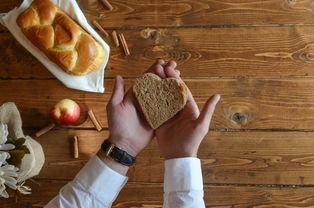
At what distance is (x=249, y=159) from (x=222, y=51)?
1.28 ft

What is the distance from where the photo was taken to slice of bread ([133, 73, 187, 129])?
35.2 inches

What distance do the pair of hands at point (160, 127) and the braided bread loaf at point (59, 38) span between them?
9.2 inches

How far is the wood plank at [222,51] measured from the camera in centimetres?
108

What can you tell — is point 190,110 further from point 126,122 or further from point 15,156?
point 15,156

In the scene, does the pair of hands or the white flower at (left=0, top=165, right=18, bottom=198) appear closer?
the white flower at (left=0, top=165, right=18, bottom=198)

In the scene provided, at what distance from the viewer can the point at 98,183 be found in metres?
0.81

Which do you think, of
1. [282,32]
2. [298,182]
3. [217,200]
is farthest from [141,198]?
[282,32]

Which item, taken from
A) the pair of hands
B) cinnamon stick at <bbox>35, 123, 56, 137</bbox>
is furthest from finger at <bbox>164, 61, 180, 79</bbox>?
cinnamon stick at <bbox>35, 123, 56, 137</bbox>

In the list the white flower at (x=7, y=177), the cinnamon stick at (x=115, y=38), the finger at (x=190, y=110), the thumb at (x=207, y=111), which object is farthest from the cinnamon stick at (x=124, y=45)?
the white flower at (x=7, y=177)

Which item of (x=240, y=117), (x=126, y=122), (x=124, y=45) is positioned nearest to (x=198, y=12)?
(x=124, y=45)

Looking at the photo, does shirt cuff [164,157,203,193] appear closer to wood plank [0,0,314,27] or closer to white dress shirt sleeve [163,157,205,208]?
white dress shirt sleeve [163,157,205,208]

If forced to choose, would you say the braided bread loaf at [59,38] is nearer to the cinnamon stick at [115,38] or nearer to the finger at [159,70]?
the cinnamon stick at [115,38]

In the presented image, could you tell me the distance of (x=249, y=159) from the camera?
3.48 feet

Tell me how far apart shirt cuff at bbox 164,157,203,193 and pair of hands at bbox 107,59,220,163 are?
29 millimetres
